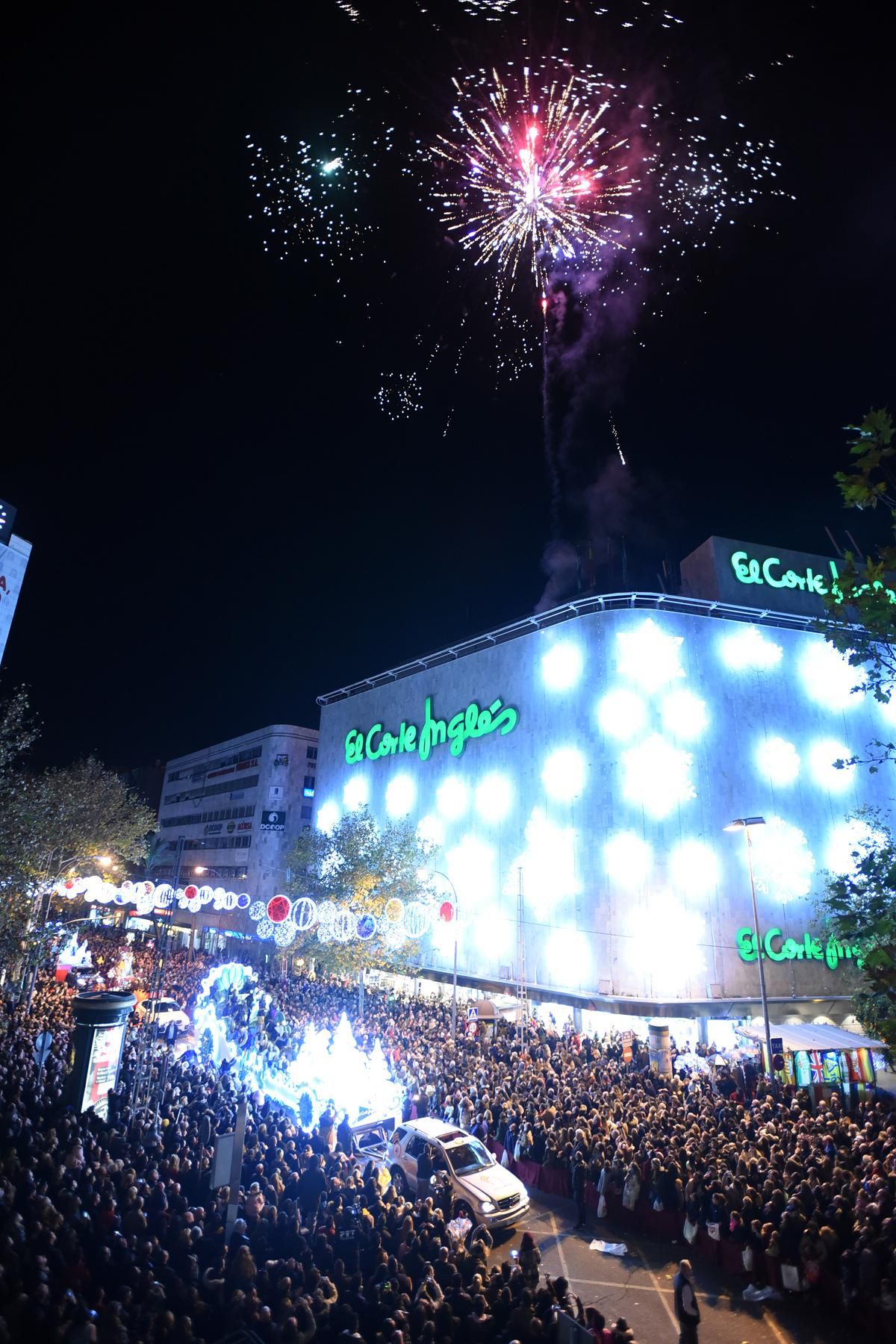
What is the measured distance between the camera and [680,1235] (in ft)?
44.7

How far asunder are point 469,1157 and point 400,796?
38.4 meters

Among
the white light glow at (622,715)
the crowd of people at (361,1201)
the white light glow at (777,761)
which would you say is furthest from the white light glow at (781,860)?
the crowd of people at (361,1201)

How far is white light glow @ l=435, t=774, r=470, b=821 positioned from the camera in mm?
47031

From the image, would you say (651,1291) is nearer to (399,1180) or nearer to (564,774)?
(399,1180)

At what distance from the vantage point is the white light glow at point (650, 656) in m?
38.6

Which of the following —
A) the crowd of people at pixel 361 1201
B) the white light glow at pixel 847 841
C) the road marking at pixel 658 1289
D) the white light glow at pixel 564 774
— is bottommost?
the road marking at pixel 658 1289

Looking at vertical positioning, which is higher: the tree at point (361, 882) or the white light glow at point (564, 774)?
the white light glow at point (564, 774)

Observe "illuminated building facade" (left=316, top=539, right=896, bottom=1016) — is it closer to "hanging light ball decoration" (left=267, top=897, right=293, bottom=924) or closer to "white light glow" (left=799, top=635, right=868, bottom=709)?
"white light glow" (left=799, top=635, right=868, bottom=709)

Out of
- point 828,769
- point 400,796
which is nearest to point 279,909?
point 400,796

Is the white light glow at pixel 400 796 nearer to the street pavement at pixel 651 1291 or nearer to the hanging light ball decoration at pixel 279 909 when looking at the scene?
the hanging light ball decoration at pixel 279 909

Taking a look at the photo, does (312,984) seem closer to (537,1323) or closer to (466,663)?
(466,663)

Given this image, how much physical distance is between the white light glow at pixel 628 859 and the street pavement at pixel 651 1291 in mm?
21688

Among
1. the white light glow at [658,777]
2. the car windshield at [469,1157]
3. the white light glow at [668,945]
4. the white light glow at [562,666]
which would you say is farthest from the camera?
the white light glow at [562,666]

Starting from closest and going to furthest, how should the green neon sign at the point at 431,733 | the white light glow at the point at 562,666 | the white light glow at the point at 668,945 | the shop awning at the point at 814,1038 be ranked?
1. the shop awning at the point at 814,1038
2. the white light glow at the point at 668,945
3. the white light glow at the point at 562,666
4. the green neon sign at the point at 431,733
